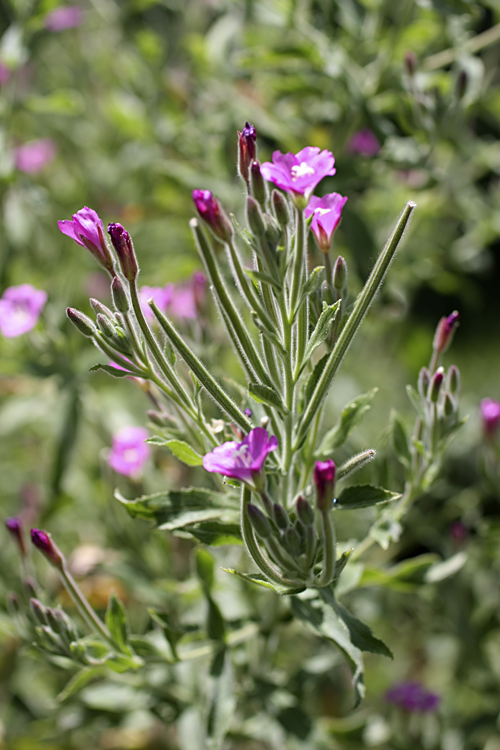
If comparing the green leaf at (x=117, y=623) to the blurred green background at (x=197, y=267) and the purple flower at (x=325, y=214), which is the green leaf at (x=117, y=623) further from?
the purple flower at (x=325, y=214)

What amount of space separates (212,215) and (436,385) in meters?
0.42

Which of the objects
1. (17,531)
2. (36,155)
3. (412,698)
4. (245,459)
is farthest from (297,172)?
(36,155)

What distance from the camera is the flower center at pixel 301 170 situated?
866 mm

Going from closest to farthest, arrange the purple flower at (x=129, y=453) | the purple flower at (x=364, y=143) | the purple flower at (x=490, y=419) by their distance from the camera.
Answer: the purple flower at (x=490, y=419) → the purple flower at (x=129, y=453) → the purple flower at (x=364, y=143)

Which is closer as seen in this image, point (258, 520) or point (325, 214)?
point (258, 520)

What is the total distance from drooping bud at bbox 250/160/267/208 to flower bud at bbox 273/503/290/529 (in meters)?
0.38

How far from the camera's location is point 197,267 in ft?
6.66

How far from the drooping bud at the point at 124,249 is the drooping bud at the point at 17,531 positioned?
1.59 feet

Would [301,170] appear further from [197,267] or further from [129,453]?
[197,267]

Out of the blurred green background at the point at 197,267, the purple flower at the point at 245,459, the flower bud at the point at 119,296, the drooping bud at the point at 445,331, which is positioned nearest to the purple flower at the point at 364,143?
the blurred green background at the point at 197,267

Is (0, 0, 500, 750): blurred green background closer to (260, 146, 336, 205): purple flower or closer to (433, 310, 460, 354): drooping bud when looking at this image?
(433, 310, 460, 354): drooping bud

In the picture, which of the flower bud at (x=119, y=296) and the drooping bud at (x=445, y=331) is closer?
the flower bud at (x=119, y=296)

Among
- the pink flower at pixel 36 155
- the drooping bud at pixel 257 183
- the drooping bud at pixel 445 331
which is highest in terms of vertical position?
the drooping bud at pixel 257 183

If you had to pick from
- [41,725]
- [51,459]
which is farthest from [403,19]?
[41,725]
